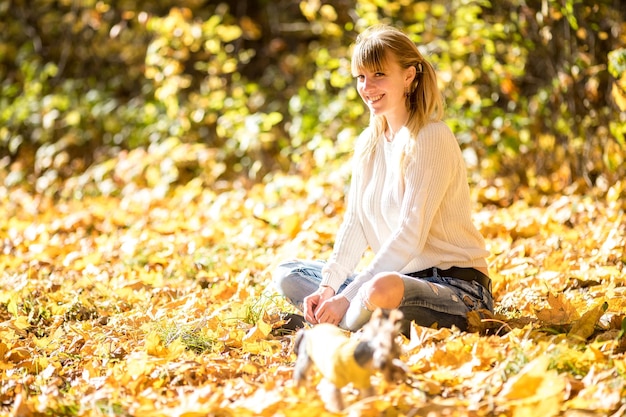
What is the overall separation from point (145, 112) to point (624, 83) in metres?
4.60

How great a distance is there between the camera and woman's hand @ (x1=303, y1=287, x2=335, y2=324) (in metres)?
2.49

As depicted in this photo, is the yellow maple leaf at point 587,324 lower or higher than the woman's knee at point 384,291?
lower

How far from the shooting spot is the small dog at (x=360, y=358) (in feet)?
5.60

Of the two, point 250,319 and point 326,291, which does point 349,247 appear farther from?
point 250,319

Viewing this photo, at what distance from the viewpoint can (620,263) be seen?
329cm

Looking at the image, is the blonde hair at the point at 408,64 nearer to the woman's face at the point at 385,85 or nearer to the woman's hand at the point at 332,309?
the woman's face at the point at 385,85

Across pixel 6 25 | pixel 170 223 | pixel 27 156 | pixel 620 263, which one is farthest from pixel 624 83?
pixel 6 25

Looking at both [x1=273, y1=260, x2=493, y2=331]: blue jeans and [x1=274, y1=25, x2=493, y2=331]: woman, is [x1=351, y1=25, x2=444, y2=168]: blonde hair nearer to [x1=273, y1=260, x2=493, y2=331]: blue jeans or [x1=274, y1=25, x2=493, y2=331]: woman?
[x1=274, y1=25, x2=493, y2=331]: woman

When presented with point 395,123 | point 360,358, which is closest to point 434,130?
point 395,123

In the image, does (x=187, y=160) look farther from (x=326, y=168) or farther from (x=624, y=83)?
(x=624, y=83)

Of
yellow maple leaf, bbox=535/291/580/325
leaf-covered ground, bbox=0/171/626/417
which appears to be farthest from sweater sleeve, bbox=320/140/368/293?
yellow maple leaf, bbox=535/291/580/325

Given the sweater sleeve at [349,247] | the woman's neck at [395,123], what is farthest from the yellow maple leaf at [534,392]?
the woman's neck at [395,123]

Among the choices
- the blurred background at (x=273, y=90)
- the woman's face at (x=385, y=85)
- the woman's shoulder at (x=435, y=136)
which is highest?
the woman's face at (x=385, y=85)

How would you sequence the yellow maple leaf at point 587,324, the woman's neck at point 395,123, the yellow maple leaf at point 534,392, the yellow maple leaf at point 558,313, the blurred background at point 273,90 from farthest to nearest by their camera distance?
1. the blurred background at point 273,90
2. the woman's neck at point 395,123
3. the yellow maple leaf at point 558,313
4. the yellow maple leaf at point 587,324
5. the yellow maple leaf at point 534,392
